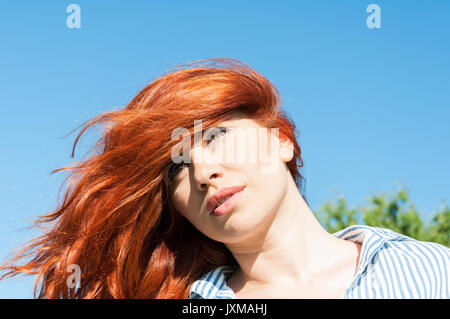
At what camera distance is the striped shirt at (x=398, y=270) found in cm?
297

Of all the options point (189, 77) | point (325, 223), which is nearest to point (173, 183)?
point (189, 77)

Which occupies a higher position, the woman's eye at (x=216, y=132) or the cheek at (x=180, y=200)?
the woman's eye at (x=216, y=132)

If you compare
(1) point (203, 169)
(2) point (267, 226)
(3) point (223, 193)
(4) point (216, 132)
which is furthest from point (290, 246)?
(4) point (216, 132)

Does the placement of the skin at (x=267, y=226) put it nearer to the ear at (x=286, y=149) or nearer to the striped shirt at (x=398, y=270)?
the ear at (x=286, y=149)

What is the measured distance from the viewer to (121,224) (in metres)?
3.72

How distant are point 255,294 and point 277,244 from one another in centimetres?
36

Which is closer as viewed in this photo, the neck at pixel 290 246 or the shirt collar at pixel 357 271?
the shirt collar at pixel 357 271

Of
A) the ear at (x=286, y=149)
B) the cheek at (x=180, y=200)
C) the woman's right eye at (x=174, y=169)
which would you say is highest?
the ear at (x=286, y=149)

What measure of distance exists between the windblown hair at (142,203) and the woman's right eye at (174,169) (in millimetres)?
49

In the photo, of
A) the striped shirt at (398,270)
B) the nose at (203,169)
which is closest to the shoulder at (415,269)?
the striped shirt at (398,270)

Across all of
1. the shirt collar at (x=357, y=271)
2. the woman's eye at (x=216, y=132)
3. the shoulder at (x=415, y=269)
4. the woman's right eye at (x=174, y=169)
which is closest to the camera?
the shoulder at (x=415, y=269)

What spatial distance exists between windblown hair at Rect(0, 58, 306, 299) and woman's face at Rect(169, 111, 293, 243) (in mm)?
129

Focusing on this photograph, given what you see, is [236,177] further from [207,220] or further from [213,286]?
[213,286]

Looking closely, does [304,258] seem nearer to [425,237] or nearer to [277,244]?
[277,244]
